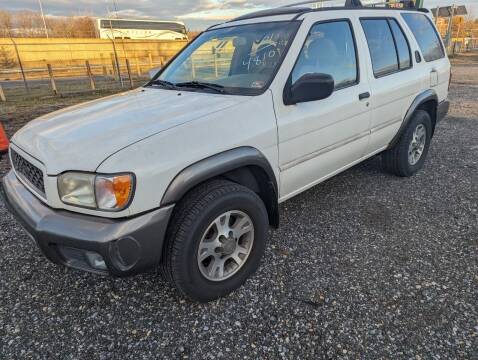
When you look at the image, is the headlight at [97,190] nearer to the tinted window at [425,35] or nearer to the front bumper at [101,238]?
the front bumper at [101,238]

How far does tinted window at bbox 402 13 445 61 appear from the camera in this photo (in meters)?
4.05

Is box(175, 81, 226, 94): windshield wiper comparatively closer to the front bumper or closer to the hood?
the hood

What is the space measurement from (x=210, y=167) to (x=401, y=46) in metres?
2.94

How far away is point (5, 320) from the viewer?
228cm

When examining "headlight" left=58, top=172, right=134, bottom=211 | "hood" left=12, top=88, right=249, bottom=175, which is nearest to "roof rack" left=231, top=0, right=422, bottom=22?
→ "hood" left=12, top=88, right=249, bottom=175

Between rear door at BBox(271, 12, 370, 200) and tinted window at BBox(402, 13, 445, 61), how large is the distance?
1319 millimetres

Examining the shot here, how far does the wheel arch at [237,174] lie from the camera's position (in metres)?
2.00

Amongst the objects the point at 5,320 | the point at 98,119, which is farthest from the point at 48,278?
the point at 98,119

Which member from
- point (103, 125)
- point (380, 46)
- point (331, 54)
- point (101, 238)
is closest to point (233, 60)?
point (331, 54)

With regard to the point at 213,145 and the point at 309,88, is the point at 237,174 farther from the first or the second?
the point at 309,88

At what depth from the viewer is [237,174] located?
2463mm

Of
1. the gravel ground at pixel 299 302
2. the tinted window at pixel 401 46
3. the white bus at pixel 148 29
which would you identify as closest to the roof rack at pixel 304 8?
the tinted window at pixel 401 46

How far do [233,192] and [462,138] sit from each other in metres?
5.40

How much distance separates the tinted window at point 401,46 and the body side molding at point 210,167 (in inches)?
93.5
